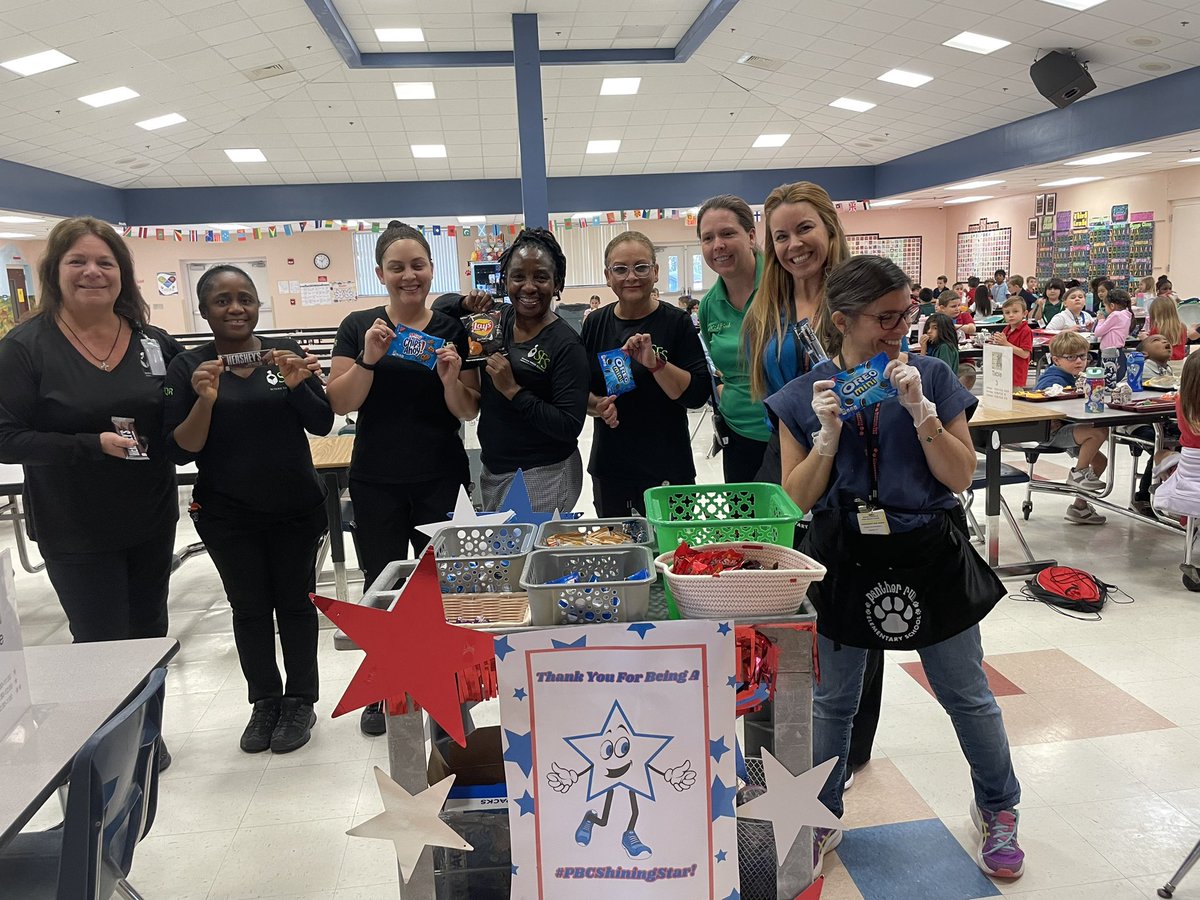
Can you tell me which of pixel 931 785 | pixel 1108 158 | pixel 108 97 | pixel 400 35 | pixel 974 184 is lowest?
pixel 931 785

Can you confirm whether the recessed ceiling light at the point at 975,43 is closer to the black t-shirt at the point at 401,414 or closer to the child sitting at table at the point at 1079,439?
the child sitting at table at the point at 1079,439

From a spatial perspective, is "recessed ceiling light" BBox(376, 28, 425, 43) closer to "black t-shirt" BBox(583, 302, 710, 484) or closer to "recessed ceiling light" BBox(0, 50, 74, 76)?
"recessed ceiling light" BBox(0, 50, 74, 76)

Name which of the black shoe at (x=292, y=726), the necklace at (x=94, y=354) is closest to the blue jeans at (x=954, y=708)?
the black shoe at (x=292, y=726)

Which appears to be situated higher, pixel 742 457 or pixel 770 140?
Result: pixel 770 140

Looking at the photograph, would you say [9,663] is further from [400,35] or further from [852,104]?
[852,104]

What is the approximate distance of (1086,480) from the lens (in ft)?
16.2

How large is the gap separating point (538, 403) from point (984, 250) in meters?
18.6

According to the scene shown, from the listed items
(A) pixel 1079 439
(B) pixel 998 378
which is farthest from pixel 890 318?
(A) pixel 1079 439

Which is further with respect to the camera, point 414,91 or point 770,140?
point 770,140

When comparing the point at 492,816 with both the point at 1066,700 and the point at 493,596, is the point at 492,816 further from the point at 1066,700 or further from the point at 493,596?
the point at 1066,700

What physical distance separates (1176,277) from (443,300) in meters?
14.9

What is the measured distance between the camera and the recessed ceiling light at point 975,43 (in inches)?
330

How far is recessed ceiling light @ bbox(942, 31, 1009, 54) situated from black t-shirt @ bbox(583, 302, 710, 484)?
7590 millimetres

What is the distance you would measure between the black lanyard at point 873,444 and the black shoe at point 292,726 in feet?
6.81
